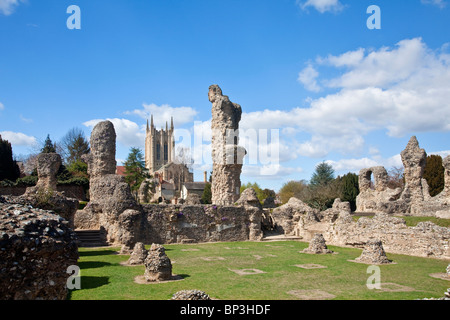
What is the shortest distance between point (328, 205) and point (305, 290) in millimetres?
29040

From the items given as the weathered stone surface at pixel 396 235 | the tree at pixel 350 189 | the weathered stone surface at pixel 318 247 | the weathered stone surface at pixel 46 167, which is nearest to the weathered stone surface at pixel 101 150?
the weathered stone surface at pixel 46 167

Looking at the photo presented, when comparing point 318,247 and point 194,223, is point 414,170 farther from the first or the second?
point 194,223

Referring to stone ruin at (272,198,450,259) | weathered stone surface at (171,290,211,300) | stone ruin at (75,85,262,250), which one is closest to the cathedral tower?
stone ruin at (75,85,262,250)

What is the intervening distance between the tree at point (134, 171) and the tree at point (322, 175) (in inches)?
879

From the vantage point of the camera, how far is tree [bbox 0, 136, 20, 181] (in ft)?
110

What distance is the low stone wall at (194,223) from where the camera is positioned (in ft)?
55.7

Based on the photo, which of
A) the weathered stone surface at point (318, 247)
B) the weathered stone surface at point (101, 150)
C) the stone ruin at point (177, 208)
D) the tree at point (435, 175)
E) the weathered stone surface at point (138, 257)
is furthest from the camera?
the tree at point (435, 175)

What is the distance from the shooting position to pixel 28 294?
13.0ft

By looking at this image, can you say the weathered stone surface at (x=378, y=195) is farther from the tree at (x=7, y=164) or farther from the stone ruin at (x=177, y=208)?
the tree at (x=7, y=164)

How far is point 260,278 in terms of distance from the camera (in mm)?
8828

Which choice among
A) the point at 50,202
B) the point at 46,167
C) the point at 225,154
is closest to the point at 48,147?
the point at 46,167

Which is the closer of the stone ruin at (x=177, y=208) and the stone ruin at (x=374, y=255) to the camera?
the stone ruin at (x=374, y=255)

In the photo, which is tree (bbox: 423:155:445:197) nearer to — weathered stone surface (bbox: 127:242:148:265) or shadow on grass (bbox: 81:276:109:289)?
weathered stone surface (bbox: 127:242:148:265)
